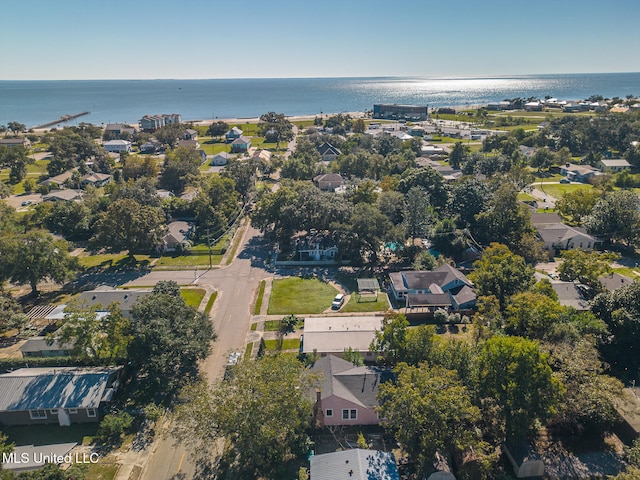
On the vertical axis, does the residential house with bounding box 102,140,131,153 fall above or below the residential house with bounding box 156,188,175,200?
above

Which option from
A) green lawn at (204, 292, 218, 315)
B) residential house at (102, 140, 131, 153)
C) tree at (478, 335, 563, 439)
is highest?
residential house at (102, 140, 131, 153)

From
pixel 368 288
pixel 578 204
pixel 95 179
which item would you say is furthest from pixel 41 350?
pixel 578 204

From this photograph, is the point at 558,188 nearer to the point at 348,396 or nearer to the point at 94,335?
the point at 348,396

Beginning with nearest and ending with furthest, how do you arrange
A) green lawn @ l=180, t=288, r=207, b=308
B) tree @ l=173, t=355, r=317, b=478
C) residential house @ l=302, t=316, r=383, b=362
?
tree @ l=173, t=355, r=317, b=478
residential house @ l=302, t=316, r=383, b=362
green lawn @ l=180, t=288, r=207, b=308

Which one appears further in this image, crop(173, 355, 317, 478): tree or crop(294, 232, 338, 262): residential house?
crop(294, 232, 338, 262): residential house

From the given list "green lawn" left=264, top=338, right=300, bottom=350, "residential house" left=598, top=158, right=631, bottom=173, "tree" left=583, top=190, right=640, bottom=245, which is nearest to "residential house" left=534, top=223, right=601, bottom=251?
"tree" left=583, top=190, right=640, bottom=245

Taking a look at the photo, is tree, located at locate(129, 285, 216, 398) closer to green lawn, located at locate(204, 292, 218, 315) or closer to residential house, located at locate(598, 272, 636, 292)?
green lawn, located at locate(204, 292, 218, 315)

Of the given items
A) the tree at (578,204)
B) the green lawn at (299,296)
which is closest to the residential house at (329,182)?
the green lawn at (299,296)

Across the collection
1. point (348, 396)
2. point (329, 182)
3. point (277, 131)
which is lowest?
point (348, 396)
